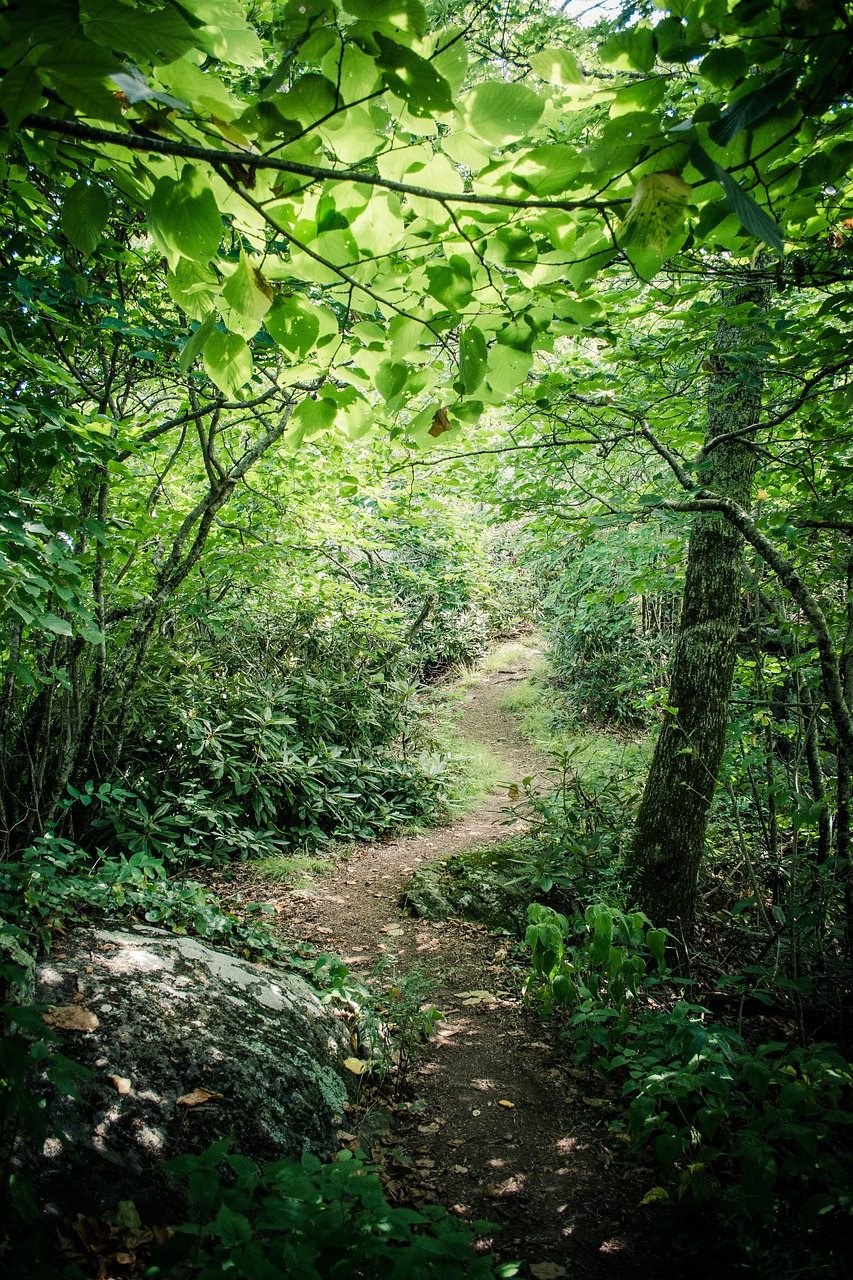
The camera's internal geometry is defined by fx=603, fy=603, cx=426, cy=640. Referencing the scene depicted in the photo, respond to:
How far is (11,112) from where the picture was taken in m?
0.75

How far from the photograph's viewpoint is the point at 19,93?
0.78m

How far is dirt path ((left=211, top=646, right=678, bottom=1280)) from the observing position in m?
2.21

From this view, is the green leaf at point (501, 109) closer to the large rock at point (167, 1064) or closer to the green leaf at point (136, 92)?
the green leaf at point (136, 92)

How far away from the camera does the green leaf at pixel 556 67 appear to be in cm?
120

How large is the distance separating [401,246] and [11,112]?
84cm

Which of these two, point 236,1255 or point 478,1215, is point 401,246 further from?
point 478,1215

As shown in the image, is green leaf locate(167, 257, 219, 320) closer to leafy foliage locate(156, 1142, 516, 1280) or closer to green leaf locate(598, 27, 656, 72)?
green leaf locate(598, 27, 656, 72)

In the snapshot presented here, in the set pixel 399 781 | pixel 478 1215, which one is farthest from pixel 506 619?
pixel 478 1215

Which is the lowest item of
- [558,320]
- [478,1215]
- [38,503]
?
[478,1215]

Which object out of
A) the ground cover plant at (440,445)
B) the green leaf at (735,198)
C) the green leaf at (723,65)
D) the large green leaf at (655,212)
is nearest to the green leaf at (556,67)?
the ground cover plant at (440,445)

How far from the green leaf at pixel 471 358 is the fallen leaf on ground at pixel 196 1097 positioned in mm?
2464

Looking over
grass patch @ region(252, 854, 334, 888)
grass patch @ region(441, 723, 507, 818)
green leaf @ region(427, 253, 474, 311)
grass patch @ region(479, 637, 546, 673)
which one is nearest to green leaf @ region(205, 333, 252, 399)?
green leaf @ region(427, 253, 474, 311)

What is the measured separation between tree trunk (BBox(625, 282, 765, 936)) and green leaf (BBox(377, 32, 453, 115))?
11.6 feet

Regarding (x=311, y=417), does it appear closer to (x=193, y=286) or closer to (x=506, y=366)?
(x=193, y=286)
